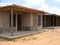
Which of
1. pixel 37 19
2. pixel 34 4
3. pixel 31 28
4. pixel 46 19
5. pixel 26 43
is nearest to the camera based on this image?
pixel 26 43

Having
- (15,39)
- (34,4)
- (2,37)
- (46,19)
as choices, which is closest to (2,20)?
(2,37)

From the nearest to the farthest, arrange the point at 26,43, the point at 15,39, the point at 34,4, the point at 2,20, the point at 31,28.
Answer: the point at 26,43, the point at 15,39, the point at 2,20, the point at 31,28, the point at 34,4

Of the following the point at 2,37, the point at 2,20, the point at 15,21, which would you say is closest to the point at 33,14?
the point at 15,21

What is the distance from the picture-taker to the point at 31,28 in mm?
16297

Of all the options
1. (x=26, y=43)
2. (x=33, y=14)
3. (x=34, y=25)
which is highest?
(x=33, y=14)

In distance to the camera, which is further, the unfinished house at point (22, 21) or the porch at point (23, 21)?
the porch at point (23, 21)

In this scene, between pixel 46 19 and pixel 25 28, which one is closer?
pixel 25 28

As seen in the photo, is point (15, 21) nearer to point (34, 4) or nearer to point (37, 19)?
point (37, 19)

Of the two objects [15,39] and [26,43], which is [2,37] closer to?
[15,39]

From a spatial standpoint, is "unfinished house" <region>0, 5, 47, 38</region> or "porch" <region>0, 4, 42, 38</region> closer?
"unfinished house" <region>0, 5, 47, 38</region>

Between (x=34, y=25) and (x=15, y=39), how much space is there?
6291mm

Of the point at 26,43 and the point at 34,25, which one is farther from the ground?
the point at 34,25

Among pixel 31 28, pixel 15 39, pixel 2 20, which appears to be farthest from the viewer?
pixel 31 28

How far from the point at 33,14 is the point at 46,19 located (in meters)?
11.0
